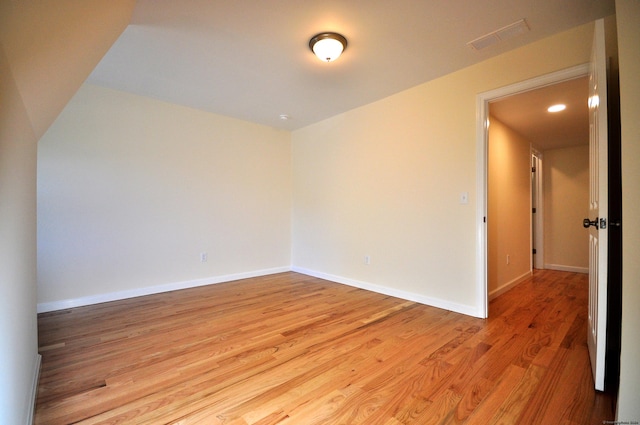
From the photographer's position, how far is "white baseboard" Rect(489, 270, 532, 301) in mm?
3279

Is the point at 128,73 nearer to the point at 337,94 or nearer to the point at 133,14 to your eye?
the point at 133,14

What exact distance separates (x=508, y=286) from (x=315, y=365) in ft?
10.2

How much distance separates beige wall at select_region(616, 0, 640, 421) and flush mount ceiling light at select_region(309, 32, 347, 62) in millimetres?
1529

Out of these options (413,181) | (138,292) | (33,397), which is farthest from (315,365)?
(138,292)

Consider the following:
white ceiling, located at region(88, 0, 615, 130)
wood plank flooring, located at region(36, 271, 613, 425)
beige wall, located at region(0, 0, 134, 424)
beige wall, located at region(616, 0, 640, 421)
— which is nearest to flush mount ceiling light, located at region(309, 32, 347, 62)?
white ceiling, located at region(88, 0, 615, 130)

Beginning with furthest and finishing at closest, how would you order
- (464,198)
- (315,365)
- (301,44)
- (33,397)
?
(464,198), (301,44), (315,365), (33,397)

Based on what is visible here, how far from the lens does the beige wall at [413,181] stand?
256cm

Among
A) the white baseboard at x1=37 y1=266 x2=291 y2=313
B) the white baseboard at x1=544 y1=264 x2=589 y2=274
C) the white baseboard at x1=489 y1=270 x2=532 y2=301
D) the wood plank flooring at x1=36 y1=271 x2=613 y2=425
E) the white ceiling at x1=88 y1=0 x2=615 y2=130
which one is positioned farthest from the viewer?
the white baseboard at x1=544 y1=264 x2=589 y2=274

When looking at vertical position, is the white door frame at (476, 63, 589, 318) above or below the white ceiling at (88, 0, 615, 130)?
below

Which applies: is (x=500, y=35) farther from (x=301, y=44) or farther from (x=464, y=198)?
(x=301, y=44)

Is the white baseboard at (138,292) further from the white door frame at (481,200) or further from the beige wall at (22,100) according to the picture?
the white door frame at (481,200)

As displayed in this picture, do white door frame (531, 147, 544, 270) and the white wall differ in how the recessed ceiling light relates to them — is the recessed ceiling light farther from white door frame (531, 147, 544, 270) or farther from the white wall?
the white wall

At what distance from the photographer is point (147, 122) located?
3.37 metres

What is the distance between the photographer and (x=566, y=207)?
16.1ft
